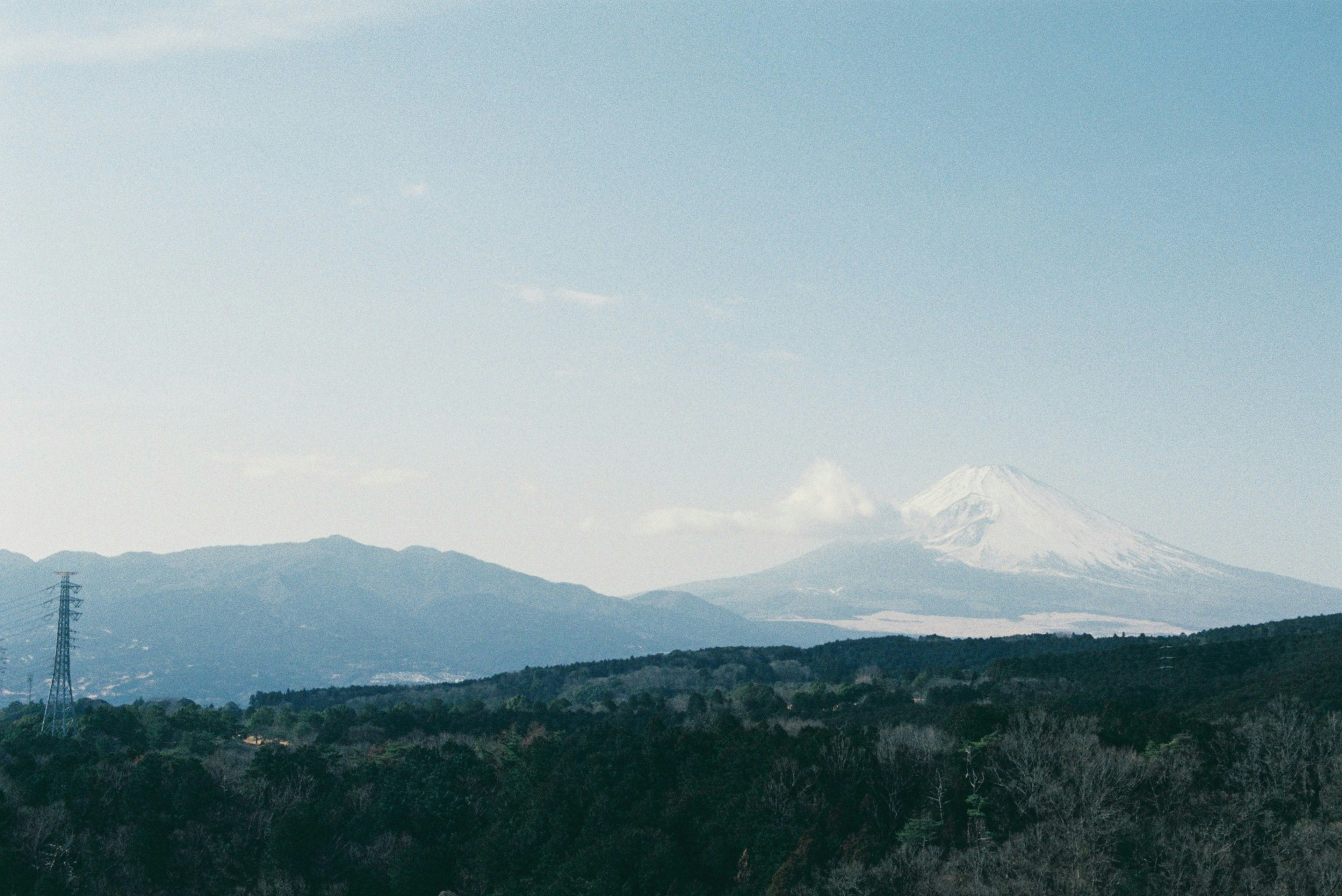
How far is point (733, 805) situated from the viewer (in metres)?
51.1

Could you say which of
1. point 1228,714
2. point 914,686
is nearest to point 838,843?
point 1228,714

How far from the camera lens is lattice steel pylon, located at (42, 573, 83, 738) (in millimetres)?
70000

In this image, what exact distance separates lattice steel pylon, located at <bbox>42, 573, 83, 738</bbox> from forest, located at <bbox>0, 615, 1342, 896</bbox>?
1171 mm

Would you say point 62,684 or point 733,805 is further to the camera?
point 62,684

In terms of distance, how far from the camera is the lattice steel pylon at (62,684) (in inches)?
2756

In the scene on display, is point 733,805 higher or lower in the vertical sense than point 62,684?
lower

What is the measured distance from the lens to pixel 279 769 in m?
57.7

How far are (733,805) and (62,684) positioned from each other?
48.5 metres

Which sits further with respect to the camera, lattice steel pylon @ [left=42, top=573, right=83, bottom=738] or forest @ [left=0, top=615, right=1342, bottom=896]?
lattice steel pylon @ [left=42, top=573, right=83, bottom=738]

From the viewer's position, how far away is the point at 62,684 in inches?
2849

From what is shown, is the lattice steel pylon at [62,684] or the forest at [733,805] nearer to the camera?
the forest at [733,805]

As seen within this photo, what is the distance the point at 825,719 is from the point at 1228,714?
2769 cm

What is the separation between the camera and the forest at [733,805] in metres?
42.0

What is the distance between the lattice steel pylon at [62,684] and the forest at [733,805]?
3.84 ft
